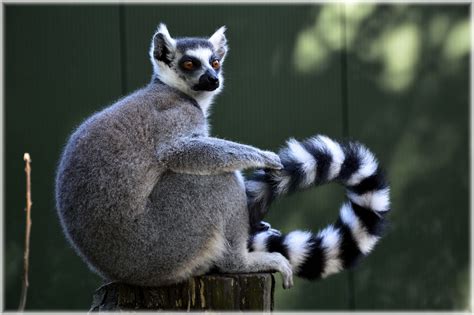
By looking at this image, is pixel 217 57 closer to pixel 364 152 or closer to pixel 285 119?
pixel 364 152

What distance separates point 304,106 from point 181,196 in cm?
490

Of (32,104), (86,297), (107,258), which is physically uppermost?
(32,104)

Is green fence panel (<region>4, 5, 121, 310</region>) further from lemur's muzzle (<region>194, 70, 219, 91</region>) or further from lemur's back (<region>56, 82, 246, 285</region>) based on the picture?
lemur's back (<region>56, 82, 246, 285</region>)

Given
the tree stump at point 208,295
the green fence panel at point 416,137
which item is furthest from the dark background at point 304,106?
the tree stump at point 208,295

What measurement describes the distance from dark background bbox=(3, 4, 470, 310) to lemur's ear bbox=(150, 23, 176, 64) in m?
3.56

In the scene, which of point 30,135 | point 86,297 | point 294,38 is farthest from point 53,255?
point 294,38

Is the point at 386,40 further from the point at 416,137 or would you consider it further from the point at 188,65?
the point at 188,65

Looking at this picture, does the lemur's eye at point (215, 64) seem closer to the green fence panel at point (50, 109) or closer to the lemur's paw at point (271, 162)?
the lemur's paw at point (271, 162)

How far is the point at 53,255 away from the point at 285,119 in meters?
3.25

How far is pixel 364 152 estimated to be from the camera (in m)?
5.11

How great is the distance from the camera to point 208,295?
4754 mm

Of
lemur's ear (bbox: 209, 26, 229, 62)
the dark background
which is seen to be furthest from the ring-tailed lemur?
the dark background

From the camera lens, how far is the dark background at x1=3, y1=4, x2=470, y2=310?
9.48m

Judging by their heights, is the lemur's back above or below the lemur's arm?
below
